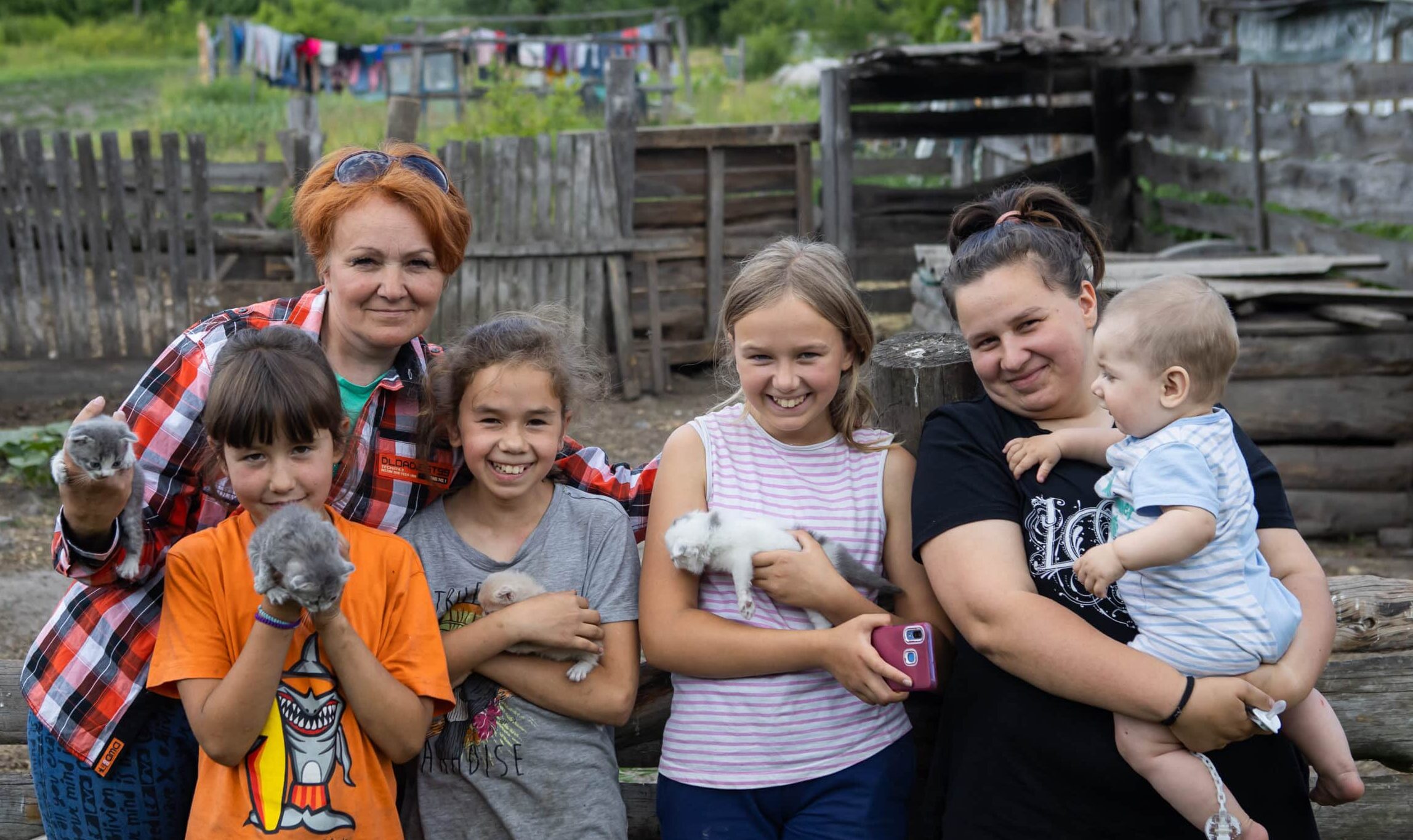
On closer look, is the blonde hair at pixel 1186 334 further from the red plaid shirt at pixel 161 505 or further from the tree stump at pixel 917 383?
the red plaid shirt at pixel 161 505

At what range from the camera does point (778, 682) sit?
2.44 m

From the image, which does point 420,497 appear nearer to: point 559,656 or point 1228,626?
point 559,656

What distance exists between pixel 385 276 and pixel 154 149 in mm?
17835

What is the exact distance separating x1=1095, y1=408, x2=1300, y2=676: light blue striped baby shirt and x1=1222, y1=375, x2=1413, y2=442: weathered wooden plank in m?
4.87

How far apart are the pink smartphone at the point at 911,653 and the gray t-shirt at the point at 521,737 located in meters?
0.56

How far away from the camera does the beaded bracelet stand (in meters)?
2.08

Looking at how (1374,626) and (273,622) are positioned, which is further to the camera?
(1374,626)

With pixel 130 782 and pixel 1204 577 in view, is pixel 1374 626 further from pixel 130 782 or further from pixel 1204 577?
pixel 130 782

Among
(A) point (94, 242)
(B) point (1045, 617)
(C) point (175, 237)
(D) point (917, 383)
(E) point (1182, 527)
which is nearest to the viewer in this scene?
(E) point (1182, 527)

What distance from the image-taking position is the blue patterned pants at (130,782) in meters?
2.38

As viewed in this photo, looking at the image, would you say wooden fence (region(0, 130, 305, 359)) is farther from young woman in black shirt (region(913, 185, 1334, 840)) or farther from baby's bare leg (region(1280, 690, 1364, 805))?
baby's bare leg (region(1280, 690, 1364, 805))

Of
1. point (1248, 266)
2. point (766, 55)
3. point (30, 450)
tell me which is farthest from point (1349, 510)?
point (766, 55)

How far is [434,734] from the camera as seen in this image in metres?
2.44

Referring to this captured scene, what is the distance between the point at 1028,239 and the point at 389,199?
4.47ft
